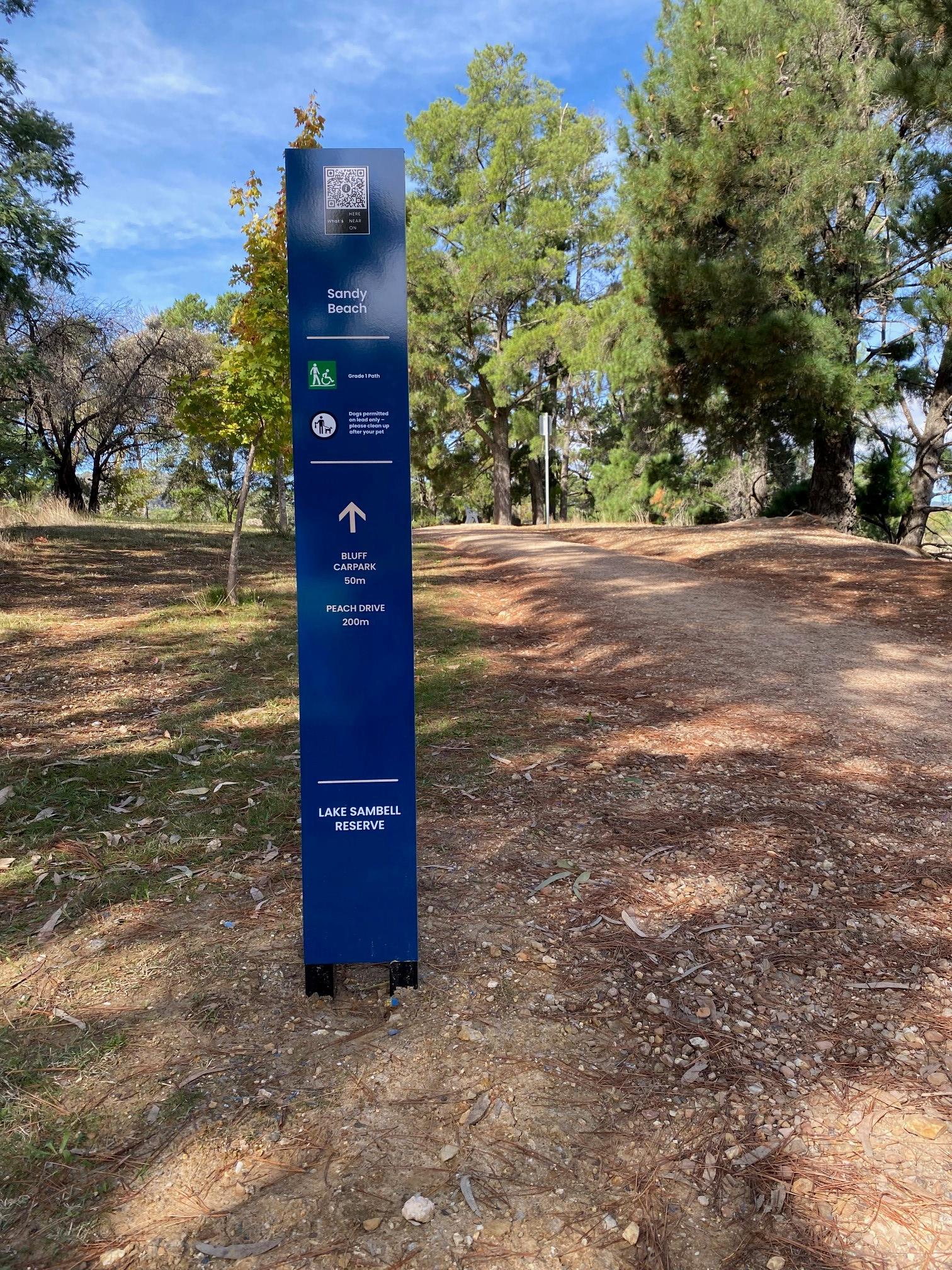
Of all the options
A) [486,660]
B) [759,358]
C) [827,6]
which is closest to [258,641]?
[486,660]

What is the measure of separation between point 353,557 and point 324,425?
1.21 ft

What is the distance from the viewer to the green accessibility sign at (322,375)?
2.26 meters

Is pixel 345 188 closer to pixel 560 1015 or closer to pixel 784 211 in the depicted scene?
pixel 560 1015

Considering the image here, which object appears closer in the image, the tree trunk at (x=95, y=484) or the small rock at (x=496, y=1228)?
the small rock at (x=496, y=1228)

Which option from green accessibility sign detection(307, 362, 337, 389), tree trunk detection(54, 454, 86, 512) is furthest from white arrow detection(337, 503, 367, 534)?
tree trunk detection(54, 454, 86, 512)

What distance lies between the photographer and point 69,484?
70.4ft

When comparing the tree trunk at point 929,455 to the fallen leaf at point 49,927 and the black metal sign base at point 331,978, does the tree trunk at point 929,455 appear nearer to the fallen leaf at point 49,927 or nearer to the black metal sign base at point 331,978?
the black metal sign base at point 331,978

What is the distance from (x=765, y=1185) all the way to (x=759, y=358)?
40.9 feet

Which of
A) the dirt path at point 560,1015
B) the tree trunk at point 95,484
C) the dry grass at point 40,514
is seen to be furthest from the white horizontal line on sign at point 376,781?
the tree trunk at point 95,484

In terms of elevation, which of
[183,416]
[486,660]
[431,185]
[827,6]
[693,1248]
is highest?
[431,185]

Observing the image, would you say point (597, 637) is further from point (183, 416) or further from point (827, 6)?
point (827, 6)

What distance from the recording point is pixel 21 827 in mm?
3688

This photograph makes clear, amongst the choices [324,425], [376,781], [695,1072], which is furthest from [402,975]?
[324,425]

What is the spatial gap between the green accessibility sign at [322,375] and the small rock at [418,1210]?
1987 mm
